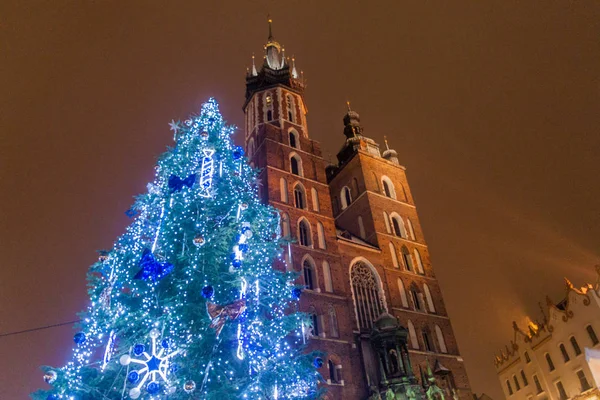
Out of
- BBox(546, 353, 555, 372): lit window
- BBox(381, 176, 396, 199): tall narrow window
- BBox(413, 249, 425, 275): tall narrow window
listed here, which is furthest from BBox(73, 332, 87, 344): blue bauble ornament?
BBox(546, 353, 555, 372): lit window

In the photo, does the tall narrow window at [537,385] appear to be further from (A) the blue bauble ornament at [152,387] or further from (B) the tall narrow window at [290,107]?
(A) the blue bauble ornament at [152,387]

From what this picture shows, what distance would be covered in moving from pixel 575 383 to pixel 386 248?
49.8 ft

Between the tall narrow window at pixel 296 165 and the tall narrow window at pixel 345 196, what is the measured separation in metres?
6.43

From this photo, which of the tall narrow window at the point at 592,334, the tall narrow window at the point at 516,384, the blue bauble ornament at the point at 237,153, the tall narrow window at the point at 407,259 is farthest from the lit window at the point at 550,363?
the blue bauble ornament at the point at 237,153

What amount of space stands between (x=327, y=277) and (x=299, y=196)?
5.87 meters

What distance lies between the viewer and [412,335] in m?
25.8

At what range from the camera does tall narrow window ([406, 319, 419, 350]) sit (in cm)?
2538

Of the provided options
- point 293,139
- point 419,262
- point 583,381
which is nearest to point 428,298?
point 419,262

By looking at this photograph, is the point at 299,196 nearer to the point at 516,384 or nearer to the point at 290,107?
the point at 290,107

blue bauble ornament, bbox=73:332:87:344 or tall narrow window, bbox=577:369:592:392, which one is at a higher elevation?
tall narrow window, bbox=577:369:592:392

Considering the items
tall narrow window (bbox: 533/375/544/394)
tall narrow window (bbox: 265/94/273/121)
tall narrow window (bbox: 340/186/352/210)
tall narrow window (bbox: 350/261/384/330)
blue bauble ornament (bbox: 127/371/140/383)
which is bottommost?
blue bauble ornament (bbox: 127/371/140/383)

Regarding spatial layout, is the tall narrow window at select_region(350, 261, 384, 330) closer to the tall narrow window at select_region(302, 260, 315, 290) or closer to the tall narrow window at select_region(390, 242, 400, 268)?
the tall narrow window at select_region(390, 242, 400, 268)

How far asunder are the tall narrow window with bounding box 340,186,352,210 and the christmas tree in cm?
2292

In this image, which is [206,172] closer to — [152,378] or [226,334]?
[226,334]
